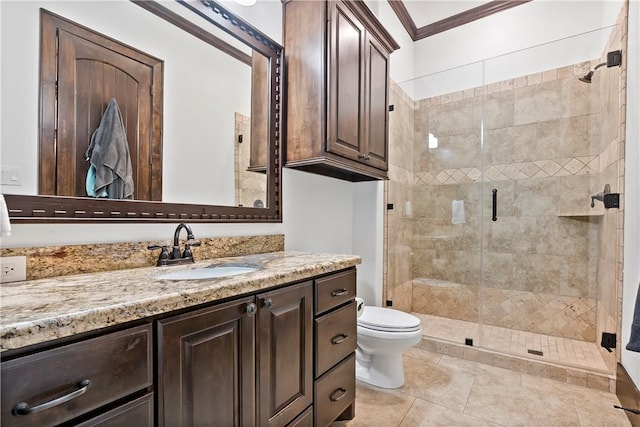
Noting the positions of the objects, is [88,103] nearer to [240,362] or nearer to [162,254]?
[162,254]

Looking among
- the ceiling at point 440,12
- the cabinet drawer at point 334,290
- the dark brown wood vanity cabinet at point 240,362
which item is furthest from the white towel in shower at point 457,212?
the dark brown wood vanity cabinet at point 240,362

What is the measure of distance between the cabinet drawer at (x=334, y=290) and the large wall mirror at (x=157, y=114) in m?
0.58

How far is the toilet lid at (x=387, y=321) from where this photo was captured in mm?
1854

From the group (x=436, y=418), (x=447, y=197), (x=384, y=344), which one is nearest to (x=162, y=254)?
(x=384, y=344)

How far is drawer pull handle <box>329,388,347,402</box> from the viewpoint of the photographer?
4.77 ft

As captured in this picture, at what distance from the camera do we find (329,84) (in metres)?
1.71

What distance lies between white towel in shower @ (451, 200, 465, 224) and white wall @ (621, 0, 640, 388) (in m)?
1.26

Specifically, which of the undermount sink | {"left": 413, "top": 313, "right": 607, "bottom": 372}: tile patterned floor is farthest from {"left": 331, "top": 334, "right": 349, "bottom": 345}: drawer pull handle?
{"left": 413, "top": 313, "right": 607, "bottom": 372}: tile patterned floor

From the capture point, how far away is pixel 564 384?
2.00 m

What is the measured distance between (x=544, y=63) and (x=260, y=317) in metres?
3.10

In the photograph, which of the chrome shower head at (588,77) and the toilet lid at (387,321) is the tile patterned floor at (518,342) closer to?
the toilet lid at (387,321)

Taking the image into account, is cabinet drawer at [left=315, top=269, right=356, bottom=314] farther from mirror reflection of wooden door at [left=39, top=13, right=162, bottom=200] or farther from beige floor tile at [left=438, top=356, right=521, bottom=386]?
beige floor tile at [left=438, top=356, right=521, bottom=386]

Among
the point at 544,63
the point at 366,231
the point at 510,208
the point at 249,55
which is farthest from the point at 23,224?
the point at 544,63

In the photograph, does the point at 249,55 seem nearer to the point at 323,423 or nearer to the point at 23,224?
the point at 23,224
